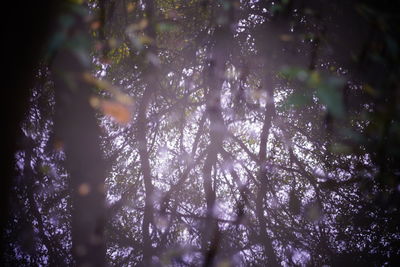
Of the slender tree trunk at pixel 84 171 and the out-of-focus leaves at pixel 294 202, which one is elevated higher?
the out-of-focus leaves at pixel 294 202

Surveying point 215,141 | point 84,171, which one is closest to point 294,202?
point 215,141

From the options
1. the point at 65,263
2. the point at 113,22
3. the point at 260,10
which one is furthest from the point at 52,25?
the point at 65,263

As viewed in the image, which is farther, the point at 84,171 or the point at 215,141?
the point at 215,141

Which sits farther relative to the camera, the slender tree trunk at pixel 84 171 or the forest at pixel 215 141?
the forest at pixel 215 141

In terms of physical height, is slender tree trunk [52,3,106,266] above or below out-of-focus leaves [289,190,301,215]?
below

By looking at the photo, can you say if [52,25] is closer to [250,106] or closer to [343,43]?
[343,43]

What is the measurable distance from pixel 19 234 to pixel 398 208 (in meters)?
9.16

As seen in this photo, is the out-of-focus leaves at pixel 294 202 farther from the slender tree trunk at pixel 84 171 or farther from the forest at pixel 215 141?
the slender tree trunk at pixel 84 171

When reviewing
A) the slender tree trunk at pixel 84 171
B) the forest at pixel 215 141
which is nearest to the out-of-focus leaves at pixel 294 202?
the forest at pixel 215 141

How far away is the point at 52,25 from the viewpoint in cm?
123

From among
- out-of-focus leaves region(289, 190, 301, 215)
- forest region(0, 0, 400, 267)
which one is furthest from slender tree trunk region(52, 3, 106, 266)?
out-of-focus leaves region(289, 190, 301, 215)

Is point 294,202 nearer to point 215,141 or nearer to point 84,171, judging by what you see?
point 215,141

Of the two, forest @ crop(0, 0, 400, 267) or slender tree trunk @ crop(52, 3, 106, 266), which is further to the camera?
forest @ crop(0, 0, 400, 267)

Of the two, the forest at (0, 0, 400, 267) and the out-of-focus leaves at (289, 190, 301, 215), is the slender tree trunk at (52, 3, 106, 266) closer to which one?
the forest at (0, 0, 400, 267)
